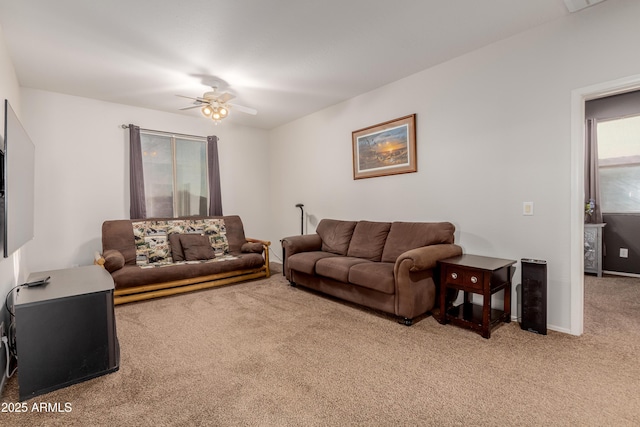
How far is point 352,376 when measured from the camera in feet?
6.57

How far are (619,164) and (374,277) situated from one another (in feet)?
14.7

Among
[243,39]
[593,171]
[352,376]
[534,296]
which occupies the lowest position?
[352,376]

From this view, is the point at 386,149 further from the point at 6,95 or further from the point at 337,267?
the point at 6,95

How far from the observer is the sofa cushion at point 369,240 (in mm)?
3699

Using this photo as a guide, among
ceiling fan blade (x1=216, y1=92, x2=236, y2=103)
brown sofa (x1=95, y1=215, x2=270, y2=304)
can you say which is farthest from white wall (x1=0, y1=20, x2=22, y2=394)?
ceiling fan blade (x1=216, y1=92, x2=236, y2=103)

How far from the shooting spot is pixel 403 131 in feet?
12.3

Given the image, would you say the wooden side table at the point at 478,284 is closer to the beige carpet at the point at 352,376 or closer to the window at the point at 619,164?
the beige carpet at the point at 352,376

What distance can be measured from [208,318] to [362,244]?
76.0 inches

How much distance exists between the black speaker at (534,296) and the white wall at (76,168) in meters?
5.02

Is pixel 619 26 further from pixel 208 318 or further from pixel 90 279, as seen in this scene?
pixel 90 279

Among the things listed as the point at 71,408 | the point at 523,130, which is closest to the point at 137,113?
the point at 71,408

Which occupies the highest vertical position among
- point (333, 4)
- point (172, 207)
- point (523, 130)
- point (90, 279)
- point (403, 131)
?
point (333, 4)

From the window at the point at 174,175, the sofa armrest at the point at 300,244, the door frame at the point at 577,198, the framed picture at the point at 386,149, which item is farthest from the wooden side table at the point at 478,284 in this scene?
the window at the point at 174,175

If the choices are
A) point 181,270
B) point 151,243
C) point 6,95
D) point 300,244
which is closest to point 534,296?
point 300,244
